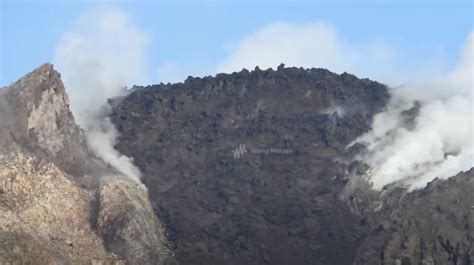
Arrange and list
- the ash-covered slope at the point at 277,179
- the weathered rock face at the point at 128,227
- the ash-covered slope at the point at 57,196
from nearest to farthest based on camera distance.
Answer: the ash-covered slope at the point at 57,196
the weathered rock face at the point at 128,227
the ash-covered slope at the point at 277,179

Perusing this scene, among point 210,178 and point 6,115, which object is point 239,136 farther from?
point 6,115

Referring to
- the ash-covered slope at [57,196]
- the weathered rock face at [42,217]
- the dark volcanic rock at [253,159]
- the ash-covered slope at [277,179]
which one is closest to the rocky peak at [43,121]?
the ash-covered slope at [57,196]

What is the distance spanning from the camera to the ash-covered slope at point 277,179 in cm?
13275

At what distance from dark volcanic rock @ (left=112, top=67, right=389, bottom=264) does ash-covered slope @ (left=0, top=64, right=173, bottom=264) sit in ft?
19.8

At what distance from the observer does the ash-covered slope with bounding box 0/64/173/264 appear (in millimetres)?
123312

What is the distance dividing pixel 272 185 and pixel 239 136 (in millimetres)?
16458

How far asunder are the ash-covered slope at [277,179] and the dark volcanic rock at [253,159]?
0.58ft

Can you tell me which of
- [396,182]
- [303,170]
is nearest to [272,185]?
[303,170]

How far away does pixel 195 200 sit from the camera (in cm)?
14975

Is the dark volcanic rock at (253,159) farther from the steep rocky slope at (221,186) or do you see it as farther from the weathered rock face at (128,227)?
the weathered rock face at (128,227)
